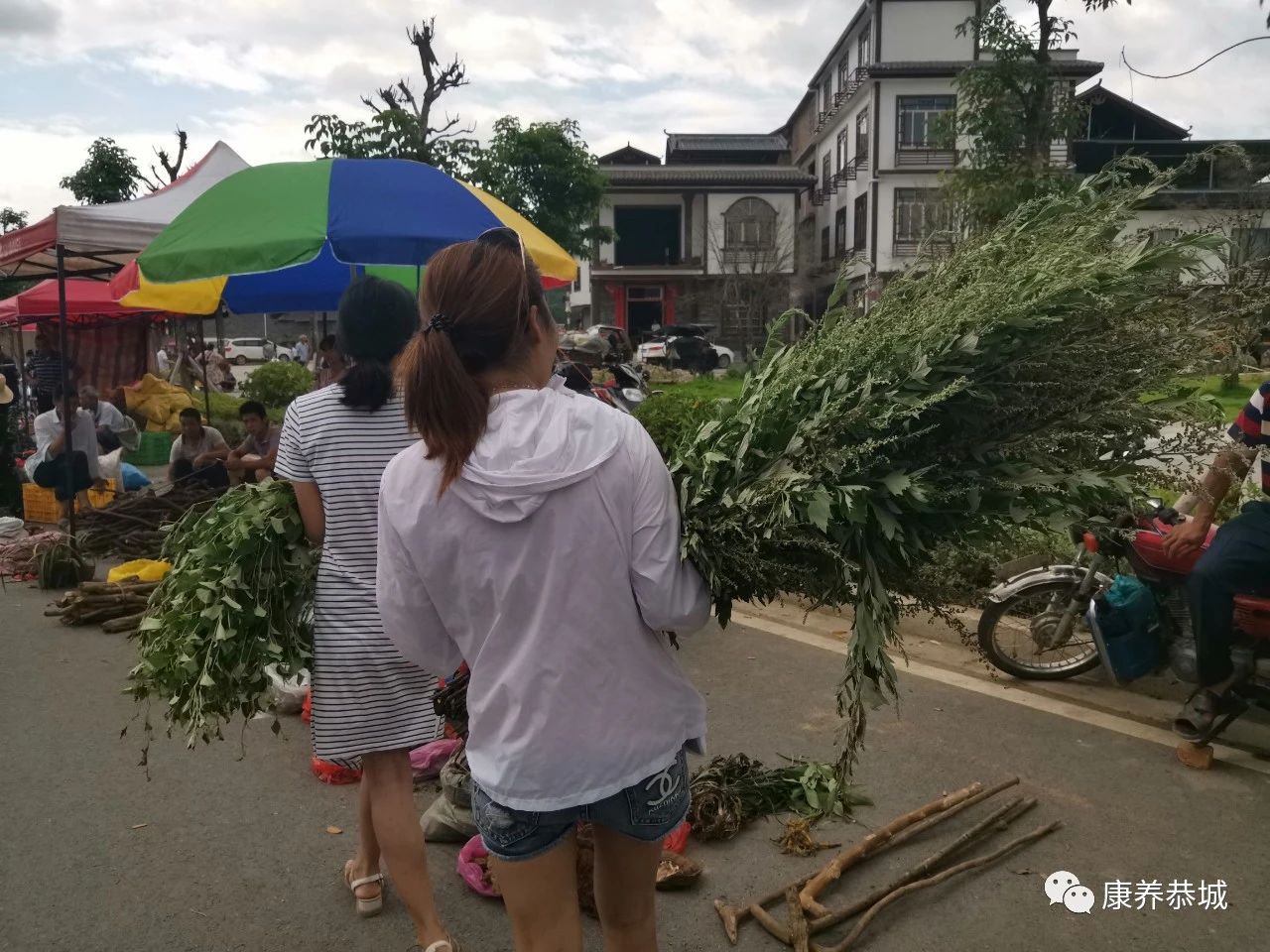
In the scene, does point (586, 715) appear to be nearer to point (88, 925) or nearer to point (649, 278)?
point (88, 925)

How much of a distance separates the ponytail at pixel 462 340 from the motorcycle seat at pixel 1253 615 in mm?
3106

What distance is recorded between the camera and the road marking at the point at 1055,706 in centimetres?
388

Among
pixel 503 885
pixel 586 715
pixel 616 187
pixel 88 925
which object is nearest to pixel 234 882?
pixel 88 925

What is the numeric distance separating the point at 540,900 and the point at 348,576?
3.77ft

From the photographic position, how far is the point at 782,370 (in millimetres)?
2051

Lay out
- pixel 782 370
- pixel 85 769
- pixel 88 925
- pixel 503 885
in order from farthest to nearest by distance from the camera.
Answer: pixel 85 769
pixel 88 925
pixel 782 370
pixel 503 885

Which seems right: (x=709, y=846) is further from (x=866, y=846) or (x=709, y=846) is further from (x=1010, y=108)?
(x=1010, y=108)

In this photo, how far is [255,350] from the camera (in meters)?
42.6

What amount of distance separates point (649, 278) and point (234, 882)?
121ft

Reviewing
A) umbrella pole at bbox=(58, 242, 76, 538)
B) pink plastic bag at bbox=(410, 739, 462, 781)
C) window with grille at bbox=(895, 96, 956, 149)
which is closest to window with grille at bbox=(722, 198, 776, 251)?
window with grille at bbox=(895, 96, 956, 149)

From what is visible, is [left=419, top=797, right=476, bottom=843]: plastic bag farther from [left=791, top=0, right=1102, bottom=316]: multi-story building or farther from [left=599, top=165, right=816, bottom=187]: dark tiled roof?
[left=599, top=165, right=816, bottom=187]: dark tiled roof

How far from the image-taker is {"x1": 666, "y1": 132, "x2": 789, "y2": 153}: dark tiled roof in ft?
138

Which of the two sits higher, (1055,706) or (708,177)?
(708,177)

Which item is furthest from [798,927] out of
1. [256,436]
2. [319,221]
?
[256,436]
